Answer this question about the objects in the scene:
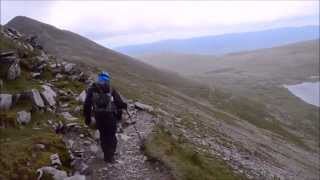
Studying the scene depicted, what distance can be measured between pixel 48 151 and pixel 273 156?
82.2 ft

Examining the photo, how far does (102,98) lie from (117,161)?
273 cm

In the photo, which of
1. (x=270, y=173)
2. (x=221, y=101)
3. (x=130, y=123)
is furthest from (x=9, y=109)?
(x=221, y=101)

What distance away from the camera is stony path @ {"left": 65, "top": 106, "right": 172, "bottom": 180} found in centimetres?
1706

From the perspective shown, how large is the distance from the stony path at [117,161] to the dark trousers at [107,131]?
482 mm

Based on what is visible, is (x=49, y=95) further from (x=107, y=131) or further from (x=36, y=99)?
(x=107, y=131)

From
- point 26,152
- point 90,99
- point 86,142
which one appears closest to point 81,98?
point 86,142

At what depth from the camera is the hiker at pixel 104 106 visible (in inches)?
664

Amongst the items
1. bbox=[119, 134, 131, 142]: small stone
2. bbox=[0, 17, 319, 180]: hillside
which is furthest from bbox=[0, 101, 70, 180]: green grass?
Answer: bbox=[119, 134, 131, 142]: small stone

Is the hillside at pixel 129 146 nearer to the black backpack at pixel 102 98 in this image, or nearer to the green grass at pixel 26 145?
the green grass at pixel 26 145

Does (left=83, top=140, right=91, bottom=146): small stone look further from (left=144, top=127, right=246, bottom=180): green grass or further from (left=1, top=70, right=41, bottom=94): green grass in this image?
(left=1, top=70, right=41, bottom=94): green grass

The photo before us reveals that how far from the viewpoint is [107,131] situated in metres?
17.3

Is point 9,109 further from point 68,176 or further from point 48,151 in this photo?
point 68,176

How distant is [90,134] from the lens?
20531 mm

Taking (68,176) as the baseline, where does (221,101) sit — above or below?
below
